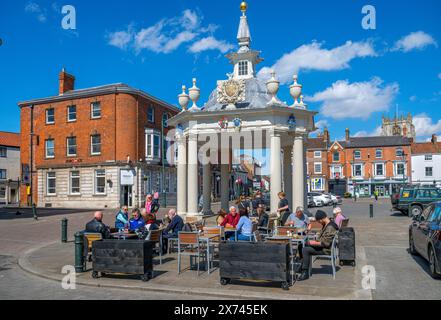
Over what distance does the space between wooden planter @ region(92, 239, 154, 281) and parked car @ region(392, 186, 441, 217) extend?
2102 cm

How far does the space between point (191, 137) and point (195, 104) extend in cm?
163

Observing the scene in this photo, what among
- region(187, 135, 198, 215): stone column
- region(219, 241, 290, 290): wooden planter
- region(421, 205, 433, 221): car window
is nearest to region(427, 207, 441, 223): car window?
region(421, 205, 433, 221): car window

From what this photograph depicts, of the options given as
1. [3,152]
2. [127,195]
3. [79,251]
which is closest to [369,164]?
[127,195]

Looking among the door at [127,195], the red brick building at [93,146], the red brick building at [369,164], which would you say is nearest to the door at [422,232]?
the red brick building at [93,146]

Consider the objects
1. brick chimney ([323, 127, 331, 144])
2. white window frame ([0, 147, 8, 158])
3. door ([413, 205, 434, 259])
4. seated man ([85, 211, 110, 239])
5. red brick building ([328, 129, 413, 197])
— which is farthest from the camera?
brick chimney ([323, 127, 331, 144])

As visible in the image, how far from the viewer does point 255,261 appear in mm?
7617

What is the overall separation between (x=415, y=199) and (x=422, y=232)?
Result: 1718cm

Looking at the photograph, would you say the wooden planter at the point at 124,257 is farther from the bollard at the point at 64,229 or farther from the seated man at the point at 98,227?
the bollard at the point at 64,229

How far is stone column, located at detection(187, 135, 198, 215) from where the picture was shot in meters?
16.7

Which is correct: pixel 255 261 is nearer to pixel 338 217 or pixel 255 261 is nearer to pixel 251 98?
pixel 338 217

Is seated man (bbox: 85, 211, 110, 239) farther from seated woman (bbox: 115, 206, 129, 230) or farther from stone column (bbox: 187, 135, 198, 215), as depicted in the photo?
stone column (bbox: 187, 135, 198, 215)

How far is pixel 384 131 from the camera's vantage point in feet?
398

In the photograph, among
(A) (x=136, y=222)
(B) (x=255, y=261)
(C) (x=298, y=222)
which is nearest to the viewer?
(B) (x=255, y=261)
